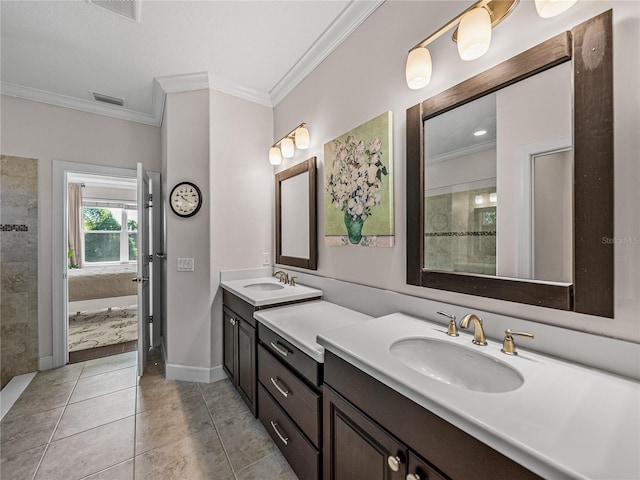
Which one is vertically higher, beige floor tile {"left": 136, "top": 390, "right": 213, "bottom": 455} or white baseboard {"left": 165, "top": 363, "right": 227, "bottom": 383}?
white baseboard {"left": 165, "top": 363, "right": 227, "bottom": 383}

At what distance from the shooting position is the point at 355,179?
170cm

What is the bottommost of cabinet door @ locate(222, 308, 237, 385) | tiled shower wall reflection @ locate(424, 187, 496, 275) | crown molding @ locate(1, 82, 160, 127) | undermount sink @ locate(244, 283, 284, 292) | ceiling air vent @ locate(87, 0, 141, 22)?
cabinet door @ locate(222, 308, 237, 385)

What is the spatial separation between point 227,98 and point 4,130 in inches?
81.2

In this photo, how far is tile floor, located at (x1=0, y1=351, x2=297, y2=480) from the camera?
1.46 meters

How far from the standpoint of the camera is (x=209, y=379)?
236cm

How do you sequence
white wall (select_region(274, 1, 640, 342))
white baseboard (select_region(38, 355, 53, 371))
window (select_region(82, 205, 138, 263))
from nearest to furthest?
1. white wall (select_region(274, 1, 640, 342))
2. white baseboard (select_region(38, 355, 53, 371))
3. window (select_region(82, 205, 138, 263))

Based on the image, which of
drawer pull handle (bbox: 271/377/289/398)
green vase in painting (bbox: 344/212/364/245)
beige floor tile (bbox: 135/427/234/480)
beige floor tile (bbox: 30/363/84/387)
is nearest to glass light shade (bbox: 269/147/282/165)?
green vase in painting (bbox: 344/212/364/245)

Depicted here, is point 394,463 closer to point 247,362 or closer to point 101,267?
point 247,362

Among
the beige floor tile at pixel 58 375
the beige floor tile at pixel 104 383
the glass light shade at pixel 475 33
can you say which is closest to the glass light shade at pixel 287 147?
the glass light shade at pixel 475 33

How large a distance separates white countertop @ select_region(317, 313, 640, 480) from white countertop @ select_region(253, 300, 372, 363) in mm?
287

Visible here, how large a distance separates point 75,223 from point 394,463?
677 centimetres

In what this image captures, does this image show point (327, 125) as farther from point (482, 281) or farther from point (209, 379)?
point (209, 379)

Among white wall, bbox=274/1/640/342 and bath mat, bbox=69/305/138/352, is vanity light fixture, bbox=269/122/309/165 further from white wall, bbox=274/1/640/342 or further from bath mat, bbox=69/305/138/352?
bath mat, bbox=69/305/138/352

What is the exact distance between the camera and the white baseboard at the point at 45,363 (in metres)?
2.53
